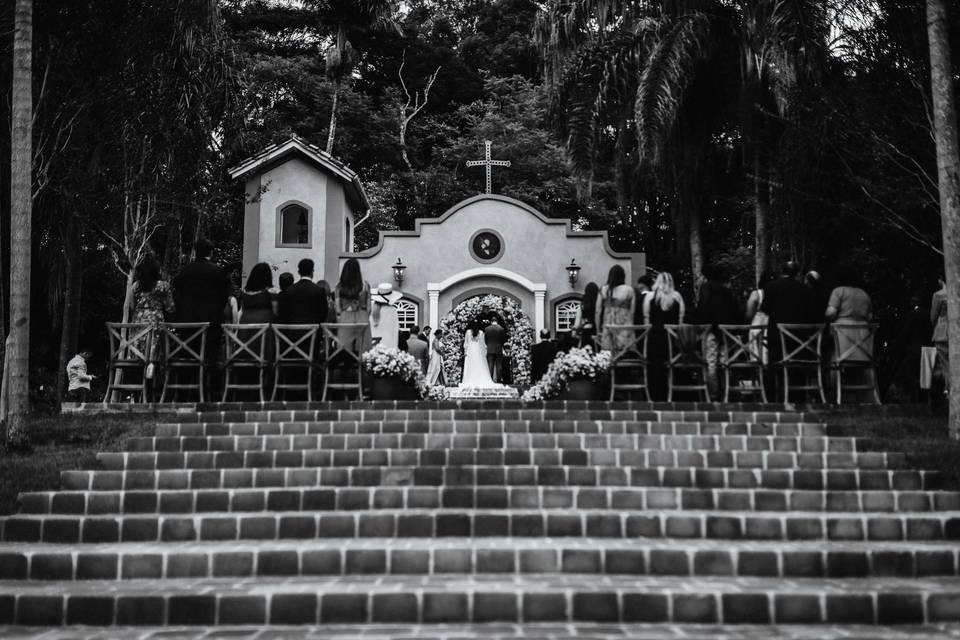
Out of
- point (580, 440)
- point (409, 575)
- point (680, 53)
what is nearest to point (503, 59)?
point (680, 53)

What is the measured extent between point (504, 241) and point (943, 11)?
13.2 metres

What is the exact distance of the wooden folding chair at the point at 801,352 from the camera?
10.5 metres

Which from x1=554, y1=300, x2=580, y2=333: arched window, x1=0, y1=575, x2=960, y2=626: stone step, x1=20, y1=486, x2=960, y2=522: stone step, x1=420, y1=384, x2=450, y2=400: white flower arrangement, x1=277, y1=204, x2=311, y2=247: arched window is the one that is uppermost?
x1=277, y1=204, x2=311, y2=247: arched window

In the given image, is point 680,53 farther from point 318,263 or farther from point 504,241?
point 318,263

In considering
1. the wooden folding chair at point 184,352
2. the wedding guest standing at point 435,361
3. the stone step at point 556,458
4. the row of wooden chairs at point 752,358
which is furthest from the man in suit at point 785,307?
the wedding guest standing at point 435,361

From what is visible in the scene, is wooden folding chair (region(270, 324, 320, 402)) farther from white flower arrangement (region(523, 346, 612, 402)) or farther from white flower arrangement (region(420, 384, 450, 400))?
white flower arrangement (region(523, 346, 612, 402))

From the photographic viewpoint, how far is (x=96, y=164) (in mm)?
13750

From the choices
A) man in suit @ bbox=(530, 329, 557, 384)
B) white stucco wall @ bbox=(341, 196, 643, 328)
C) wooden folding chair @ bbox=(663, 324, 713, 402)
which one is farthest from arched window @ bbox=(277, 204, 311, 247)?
wooden folding chair @ bbox=(663, 324, 713, 402)

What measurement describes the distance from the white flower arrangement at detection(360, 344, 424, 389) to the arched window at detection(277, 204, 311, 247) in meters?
12.0

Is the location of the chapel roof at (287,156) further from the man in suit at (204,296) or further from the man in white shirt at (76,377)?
the man in suit at (204,296)

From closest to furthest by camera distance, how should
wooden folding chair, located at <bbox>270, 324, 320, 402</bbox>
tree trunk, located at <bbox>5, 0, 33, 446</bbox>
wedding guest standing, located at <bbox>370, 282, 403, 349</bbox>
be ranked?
1. tree trunk, located at <bbox>5, 0, 33, 446</bbox>
2. wooden folding chair, located at <bbox>270, 324, 320, 402</bbox>
3. wedding guest standing, located at <bbox>370, 282, 403, 349</bbox>

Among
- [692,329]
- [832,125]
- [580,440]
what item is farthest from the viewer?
[832,125]

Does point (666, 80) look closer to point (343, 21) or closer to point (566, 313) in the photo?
point (566, 313)

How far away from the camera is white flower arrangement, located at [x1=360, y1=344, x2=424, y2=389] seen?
1081cm
